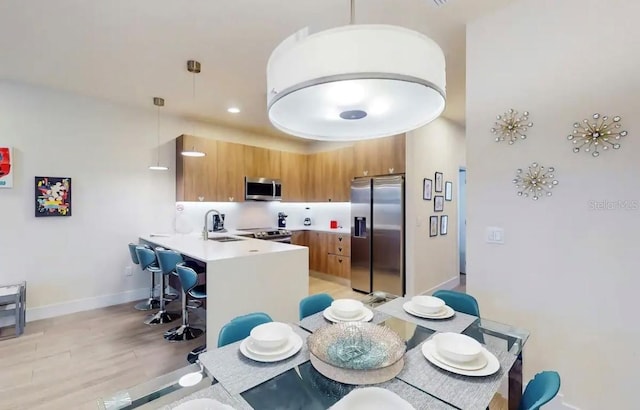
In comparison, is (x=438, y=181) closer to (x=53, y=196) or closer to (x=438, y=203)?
(x=438, y=203)

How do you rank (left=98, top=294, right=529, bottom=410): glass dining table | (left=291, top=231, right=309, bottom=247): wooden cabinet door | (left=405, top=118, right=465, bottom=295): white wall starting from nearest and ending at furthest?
(left=98, top=294, right=529, bottom=410): glass dining table → (left=405, top=118, right=465, bottom=295): white wall → (left=291, top=231, right=309, bottom=247): wooden cabinet door

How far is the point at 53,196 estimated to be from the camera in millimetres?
3668

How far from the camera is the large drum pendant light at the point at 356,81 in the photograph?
32.6 inches

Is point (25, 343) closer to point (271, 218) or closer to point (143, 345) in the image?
point (143, 345)

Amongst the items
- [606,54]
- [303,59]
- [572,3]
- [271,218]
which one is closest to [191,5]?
[303,59]

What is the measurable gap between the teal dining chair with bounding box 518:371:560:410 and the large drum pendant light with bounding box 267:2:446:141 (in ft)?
3.59

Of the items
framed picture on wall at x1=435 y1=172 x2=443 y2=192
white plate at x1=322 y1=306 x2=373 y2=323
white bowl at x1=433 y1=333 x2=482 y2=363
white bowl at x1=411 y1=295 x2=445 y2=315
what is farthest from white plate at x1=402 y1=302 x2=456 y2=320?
framed picture on wall at x1=435 y1=172 x2=443 y2=192

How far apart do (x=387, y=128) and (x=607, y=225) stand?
160cm

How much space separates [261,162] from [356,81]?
15.1ft

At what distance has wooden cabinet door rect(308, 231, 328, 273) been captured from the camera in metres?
5.44

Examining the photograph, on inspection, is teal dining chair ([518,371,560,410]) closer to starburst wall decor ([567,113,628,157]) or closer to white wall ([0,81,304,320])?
starburst wall decor ([567,113,628,157])

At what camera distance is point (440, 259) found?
4.74m

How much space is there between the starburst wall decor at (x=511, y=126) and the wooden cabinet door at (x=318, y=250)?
12.0ft

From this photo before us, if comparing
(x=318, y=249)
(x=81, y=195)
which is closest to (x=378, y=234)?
(x=318, y=249)
